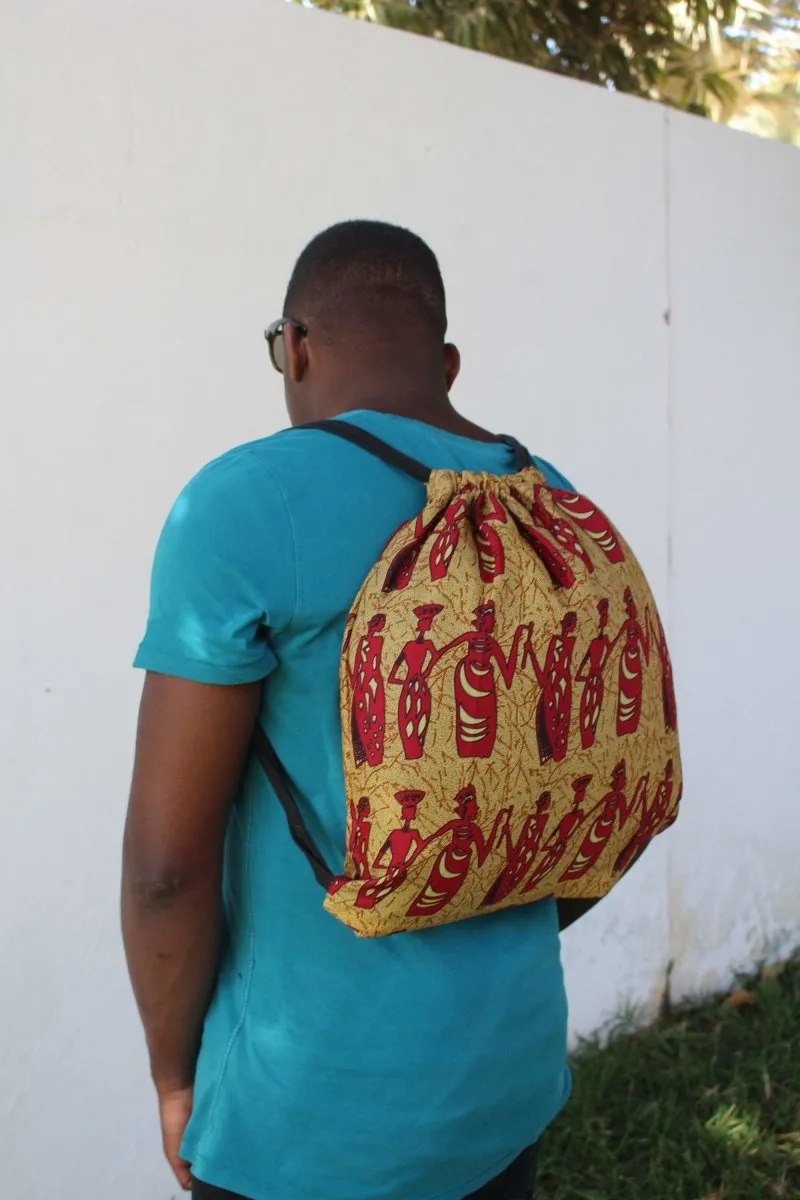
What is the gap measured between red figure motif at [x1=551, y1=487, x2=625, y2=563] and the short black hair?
0.78ft

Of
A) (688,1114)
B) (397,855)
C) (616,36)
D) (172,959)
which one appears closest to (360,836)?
(397,855)

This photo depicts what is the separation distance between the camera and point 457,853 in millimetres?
1059

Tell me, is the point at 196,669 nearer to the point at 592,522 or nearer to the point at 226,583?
the point at 226,583

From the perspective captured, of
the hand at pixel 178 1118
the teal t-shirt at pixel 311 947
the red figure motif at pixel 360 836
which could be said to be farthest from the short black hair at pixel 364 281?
the hand at pixel 178 1118

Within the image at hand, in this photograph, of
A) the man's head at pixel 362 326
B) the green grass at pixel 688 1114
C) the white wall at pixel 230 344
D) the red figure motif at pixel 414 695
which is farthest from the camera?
the green grass at pixel 688 1114

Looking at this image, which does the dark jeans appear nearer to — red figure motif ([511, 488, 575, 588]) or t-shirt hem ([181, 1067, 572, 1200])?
t-shirt hem ([181, 1067, 572, 1200])

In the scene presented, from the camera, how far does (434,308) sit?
1292 mm

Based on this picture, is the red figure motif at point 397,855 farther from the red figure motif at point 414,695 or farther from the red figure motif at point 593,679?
the red figure motif at point 593,679

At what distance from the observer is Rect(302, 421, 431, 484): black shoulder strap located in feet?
3.65

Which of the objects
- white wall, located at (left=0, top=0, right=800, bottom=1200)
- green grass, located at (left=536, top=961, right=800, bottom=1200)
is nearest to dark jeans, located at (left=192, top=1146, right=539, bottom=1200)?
white wall, located at (left=0, top=0, right=800, bottom=1200)

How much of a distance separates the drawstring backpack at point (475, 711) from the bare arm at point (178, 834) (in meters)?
0.06

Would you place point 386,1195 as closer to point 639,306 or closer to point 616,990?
point 616,990

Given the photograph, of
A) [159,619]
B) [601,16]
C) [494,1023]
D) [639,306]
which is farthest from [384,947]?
[601,16]

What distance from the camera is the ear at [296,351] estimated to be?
1274mm
